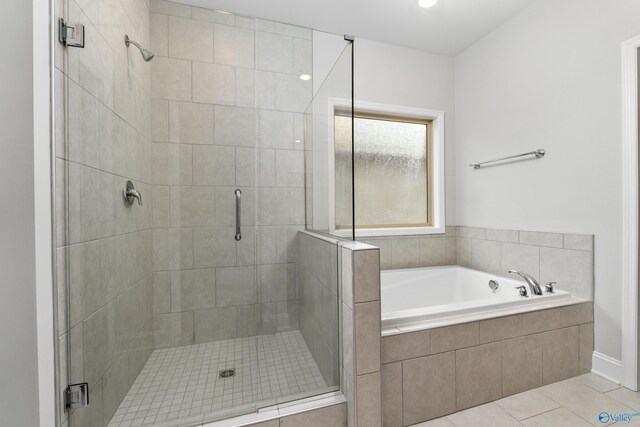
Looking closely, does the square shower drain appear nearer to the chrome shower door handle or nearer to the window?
the chrome shower door handle

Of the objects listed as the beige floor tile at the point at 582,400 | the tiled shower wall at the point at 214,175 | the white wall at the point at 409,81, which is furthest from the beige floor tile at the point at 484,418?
the white wall at the point at 409,81

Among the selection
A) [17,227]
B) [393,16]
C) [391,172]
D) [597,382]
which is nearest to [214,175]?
[17,227]

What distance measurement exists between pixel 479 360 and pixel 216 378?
138cm

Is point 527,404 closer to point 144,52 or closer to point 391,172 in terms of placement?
point 391,172

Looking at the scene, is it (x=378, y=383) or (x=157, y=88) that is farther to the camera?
(x=157, y=88)

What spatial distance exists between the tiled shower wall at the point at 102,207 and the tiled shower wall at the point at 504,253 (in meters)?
1.76

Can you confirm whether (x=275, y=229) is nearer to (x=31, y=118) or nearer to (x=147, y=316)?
(x=147, y=316)

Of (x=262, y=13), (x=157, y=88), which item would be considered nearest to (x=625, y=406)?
(x=157, y=88)

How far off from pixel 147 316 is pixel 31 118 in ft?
3.42

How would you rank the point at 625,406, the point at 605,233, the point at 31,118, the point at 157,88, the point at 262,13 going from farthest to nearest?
the point at 262,13, the point at 605,233, the point at 157,88, the point at 625,406, the point at 31,118

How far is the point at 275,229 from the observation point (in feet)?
5.67

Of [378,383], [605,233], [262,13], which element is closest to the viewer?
[378,383]

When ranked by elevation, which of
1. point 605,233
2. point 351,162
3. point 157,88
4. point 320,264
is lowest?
point 320,264

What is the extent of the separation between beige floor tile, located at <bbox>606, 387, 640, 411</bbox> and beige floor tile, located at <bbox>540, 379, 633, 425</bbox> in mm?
35
